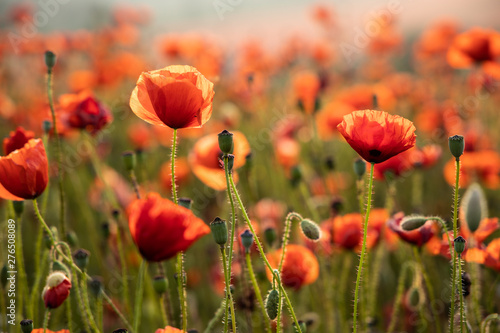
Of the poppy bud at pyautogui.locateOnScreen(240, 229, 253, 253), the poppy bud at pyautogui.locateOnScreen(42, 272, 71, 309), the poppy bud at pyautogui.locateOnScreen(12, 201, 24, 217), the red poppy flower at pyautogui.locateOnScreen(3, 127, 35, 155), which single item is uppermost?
the red poppy flower at pyautogui.locateOnScreen(3, 127, 35, 155)

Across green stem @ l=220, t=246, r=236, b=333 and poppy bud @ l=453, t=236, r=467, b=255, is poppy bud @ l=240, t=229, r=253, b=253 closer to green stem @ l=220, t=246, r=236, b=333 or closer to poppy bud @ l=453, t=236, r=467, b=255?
green stem @ l=220, t=246, r=236, b=333

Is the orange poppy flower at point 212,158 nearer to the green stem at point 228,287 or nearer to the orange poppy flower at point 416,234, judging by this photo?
the orange poppy flower at point 416,234

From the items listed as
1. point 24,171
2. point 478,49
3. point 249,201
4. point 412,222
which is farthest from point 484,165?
point 24,171

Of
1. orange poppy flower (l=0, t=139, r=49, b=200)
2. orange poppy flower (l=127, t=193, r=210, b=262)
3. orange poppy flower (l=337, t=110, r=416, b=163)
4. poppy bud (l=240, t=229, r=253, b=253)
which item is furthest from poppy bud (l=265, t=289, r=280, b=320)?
orange poppy flower (l=0, t=139, r=49, b=200)

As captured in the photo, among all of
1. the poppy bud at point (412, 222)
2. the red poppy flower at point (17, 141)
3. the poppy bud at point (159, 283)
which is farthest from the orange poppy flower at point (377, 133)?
the red poppy flower at point (17, 141)

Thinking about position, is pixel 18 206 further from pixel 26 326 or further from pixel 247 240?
pixel 247 240

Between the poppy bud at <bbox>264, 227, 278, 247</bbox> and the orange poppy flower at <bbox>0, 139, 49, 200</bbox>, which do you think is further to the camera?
the poppy bud at <bbox>264, 227, 278, 247</bbox>
